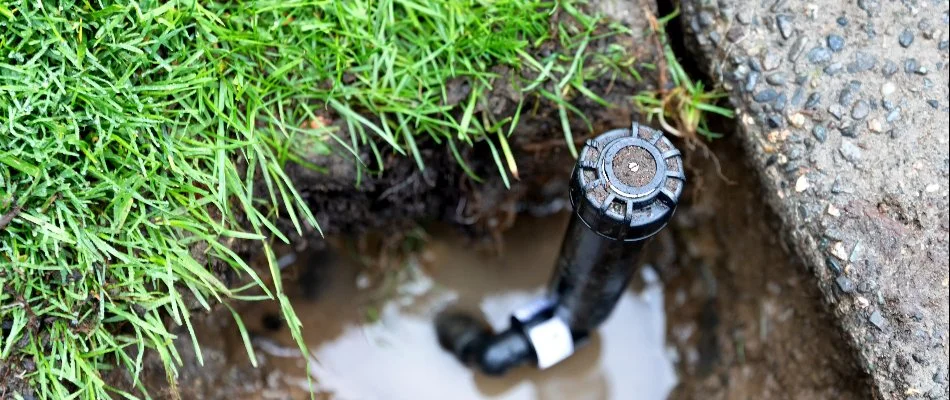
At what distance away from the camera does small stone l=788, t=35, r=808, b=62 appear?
66.8 inches

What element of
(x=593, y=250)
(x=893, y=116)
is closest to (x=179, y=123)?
(x=593, y=250)

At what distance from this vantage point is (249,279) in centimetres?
184

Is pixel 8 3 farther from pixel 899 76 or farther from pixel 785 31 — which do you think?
pixel 899 76

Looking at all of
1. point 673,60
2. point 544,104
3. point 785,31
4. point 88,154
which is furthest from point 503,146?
point 88,154

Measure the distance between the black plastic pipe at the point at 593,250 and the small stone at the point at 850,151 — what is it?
Answer: 48 cm

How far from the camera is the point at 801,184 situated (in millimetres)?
1629

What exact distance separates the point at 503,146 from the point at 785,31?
68 cm

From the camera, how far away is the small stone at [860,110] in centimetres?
164

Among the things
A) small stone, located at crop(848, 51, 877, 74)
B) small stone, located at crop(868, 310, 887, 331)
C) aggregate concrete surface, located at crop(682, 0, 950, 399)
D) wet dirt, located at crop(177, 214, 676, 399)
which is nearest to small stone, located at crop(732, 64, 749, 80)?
aggregate concrete surface, located at crop(682, 0, 950, 399)

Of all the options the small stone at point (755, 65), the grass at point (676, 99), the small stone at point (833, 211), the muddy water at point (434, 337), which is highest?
the small stone at point (755, 65)

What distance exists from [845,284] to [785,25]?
1.92 feet

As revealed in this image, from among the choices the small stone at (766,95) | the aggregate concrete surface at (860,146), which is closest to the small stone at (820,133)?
the aggregate concrete surface at (860,146)

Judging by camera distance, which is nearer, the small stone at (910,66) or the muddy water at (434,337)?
the small stone at (910,66)

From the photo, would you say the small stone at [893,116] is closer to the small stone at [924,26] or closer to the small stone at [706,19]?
the small stone at [924,26]
